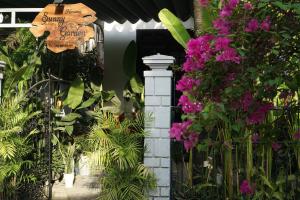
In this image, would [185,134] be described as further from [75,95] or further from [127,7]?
[127,7]

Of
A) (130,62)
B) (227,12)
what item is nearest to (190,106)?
(227,12)

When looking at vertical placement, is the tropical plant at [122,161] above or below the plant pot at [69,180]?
above

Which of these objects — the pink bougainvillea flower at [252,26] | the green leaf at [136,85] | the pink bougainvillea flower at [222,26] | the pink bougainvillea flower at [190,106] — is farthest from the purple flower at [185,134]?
the green leaf at [136,85]

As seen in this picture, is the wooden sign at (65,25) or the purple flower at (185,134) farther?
the wooden sign at (65,25)

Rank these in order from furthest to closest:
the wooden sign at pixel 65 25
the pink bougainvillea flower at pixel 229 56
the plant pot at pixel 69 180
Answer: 1. the plant pot at pixel 69 180
2. the wooden sign at pixel 65 25
3. the pink bougainvillea flower at pixel 229 56

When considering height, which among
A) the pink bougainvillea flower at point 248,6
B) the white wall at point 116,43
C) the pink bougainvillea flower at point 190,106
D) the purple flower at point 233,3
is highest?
the white wall at point 116,43

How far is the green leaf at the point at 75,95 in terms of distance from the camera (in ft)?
23.2

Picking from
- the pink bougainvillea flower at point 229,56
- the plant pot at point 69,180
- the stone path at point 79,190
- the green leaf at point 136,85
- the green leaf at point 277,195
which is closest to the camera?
the pink bougainvillea flower at point 229,56

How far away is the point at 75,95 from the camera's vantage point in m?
7.09

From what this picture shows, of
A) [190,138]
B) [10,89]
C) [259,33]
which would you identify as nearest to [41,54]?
[10,89]

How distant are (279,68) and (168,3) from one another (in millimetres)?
5777

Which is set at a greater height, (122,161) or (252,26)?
(252,26)

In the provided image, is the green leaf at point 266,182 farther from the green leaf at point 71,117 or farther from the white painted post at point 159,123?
the green leaf at point 71,117

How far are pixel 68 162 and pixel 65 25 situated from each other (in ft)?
7.29
